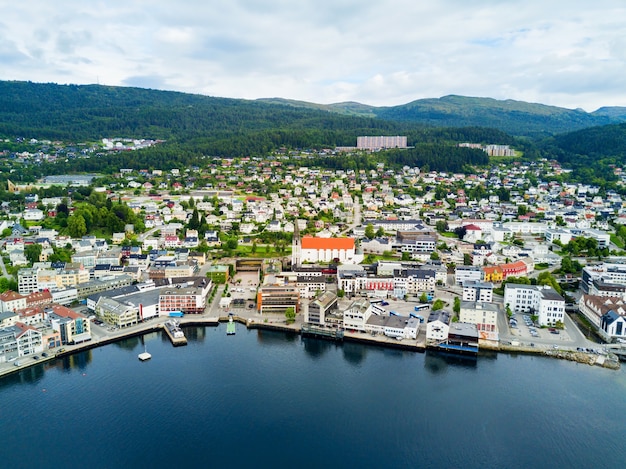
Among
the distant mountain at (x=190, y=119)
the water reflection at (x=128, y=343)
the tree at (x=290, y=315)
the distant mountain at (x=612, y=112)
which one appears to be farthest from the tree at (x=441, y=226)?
the distant mountain at (x=612, y=112)

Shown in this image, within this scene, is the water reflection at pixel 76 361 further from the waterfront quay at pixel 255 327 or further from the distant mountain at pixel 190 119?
the distant mountain at pixel 190 119

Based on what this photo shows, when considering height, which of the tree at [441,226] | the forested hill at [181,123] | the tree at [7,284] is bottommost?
the tree at [7,284]

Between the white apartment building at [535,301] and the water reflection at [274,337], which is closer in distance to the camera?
the water reflection at [274,337]

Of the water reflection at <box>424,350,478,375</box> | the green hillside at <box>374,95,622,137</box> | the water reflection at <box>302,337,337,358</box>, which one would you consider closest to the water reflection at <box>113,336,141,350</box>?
the water reflection at <box>302,337,337,358</box>

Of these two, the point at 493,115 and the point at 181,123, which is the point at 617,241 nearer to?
the point at 181,123

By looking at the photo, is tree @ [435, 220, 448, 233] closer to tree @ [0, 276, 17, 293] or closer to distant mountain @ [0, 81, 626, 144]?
tree @ [0, 276, 17, 293]

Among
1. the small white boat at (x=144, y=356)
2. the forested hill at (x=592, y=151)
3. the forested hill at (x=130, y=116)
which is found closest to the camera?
the small white boat at (x=144, y=356)
